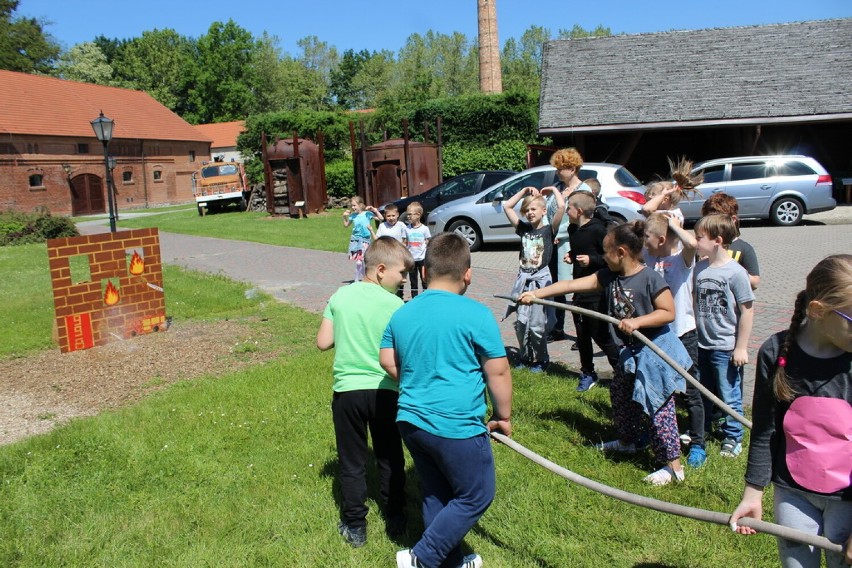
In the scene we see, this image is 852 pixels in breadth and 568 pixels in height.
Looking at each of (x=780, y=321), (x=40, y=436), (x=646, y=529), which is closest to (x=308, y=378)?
(x=40, y=436)

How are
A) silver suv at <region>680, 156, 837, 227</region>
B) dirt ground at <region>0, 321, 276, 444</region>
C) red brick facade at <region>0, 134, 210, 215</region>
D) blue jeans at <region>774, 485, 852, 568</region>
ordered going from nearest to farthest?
blue jeans at <region>774, 485, 852, 568</region> → dirt ground at <region>0, 321, 276, 444</region> → silver suv at <region>680, 156, 837, 227</region> → red brick facade at <region>0, 134, 210, 215</region>

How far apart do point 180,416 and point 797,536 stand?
475 centimetres

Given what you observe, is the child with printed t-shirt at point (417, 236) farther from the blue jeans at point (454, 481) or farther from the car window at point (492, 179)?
the car window at point (492, 179)

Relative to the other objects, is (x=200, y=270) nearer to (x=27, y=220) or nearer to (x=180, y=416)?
(x=180, y=416)

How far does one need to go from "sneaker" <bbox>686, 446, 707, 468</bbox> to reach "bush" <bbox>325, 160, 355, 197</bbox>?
85.5 ft

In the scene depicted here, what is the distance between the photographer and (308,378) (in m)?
6.64

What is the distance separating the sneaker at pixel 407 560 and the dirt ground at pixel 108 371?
12.7ft

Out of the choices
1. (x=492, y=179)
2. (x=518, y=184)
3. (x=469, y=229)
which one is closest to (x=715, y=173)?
(x=492, y=179)

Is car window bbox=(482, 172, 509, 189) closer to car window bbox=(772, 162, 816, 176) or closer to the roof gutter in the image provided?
the roof gutter

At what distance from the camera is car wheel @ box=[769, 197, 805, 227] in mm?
17375

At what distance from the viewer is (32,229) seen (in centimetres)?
2484

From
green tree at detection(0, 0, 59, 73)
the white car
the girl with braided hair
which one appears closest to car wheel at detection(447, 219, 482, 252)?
the white car

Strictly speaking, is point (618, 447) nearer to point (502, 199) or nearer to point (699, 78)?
point (502, 199)

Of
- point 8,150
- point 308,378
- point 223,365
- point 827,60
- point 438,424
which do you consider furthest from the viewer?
point 8,150
